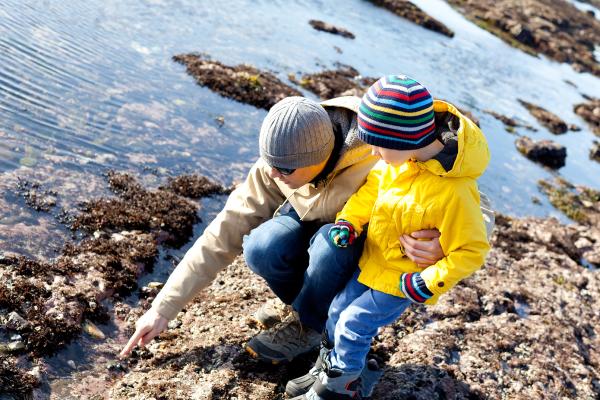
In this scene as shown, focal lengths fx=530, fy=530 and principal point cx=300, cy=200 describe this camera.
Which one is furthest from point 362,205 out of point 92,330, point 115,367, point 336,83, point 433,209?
point 336,83

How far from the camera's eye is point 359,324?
400 cm

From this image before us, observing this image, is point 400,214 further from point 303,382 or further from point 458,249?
point 303,382

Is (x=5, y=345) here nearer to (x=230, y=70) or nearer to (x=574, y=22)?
(x=230, y=70)

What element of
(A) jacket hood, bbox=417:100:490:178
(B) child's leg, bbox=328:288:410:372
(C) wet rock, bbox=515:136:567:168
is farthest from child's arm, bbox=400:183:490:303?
(C) wet rock, bbox=515:136:567:168

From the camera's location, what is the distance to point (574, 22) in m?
52.0

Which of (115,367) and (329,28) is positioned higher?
(115,367)

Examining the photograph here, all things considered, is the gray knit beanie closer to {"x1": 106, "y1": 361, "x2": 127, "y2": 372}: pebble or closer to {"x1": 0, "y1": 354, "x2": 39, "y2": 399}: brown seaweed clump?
{"x1": 106, "y1": 361, "x2": 127, "y2": 372}: pebble

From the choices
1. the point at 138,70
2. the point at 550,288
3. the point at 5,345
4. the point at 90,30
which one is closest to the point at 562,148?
the point at 550,288

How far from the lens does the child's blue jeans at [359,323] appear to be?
4.00 meters

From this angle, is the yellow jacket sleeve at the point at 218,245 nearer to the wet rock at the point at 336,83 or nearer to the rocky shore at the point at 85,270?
the rocky shore at the point at 85,270

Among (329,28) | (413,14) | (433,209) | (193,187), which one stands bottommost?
(413,14)

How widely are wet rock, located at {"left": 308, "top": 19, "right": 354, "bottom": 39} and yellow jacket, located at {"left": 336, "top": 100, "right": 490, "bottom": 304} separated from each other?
2034 cm

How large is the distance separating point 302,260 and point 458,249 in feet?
4.81

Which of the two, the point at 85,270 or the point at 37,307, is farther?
the point at 85,270
